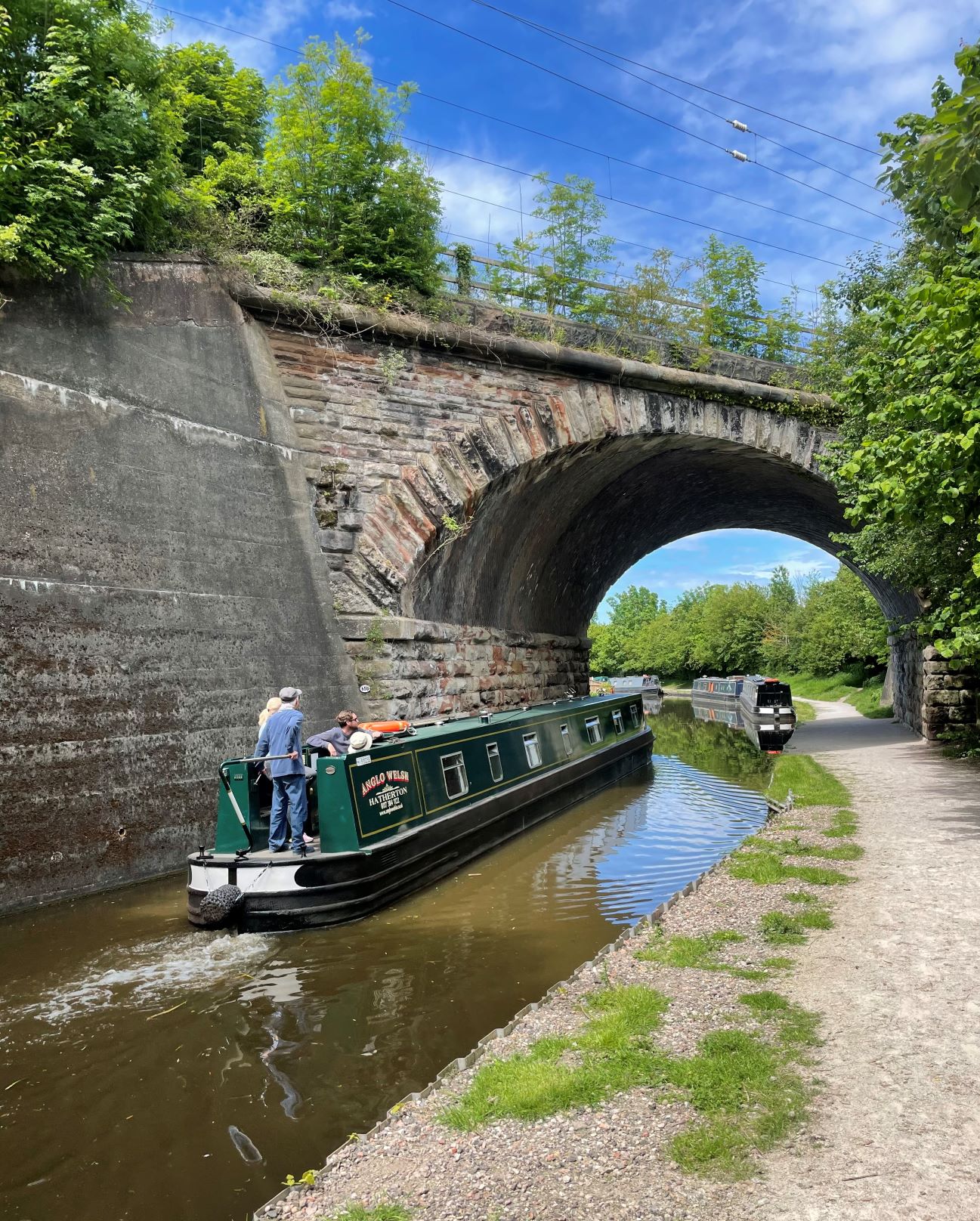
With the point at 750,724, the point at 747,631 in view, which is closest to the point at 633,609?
the point at 747,631

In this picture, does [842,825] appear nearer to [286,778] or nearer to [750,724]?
[286,778]

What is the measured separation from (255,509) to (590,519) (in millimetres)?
8417

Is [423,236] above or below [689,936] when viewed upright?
above

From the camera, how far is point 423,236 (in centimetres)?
1185

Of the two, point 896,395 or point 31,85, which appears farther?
point 896,395

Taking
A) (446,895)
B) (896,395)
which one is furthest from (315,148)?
(446,895)

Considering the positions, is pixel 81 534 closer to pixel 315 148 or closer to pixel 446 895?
pixel 446 895

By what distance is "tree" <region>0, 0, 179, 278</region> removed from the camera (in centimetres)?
769

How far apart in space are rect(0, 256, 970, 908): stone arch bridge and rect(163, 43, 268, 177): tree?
614cm

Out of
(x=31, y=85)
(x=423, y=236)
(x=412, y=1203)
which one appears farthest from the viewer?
(x=423, y=236)

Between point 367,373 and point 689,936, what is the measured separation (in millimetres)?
8178

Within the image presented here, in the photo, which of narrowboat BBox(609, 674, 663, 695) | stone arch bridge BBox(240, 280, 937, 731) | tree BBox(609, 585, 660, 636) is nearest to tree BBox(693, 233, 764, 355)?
stone arch bridge BBox(240, 280, 937, 731)

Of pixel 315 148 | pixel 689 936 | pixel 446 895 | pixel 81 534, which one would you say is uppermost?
pixel 315 148

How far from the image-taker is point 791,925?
4969 millimetres
